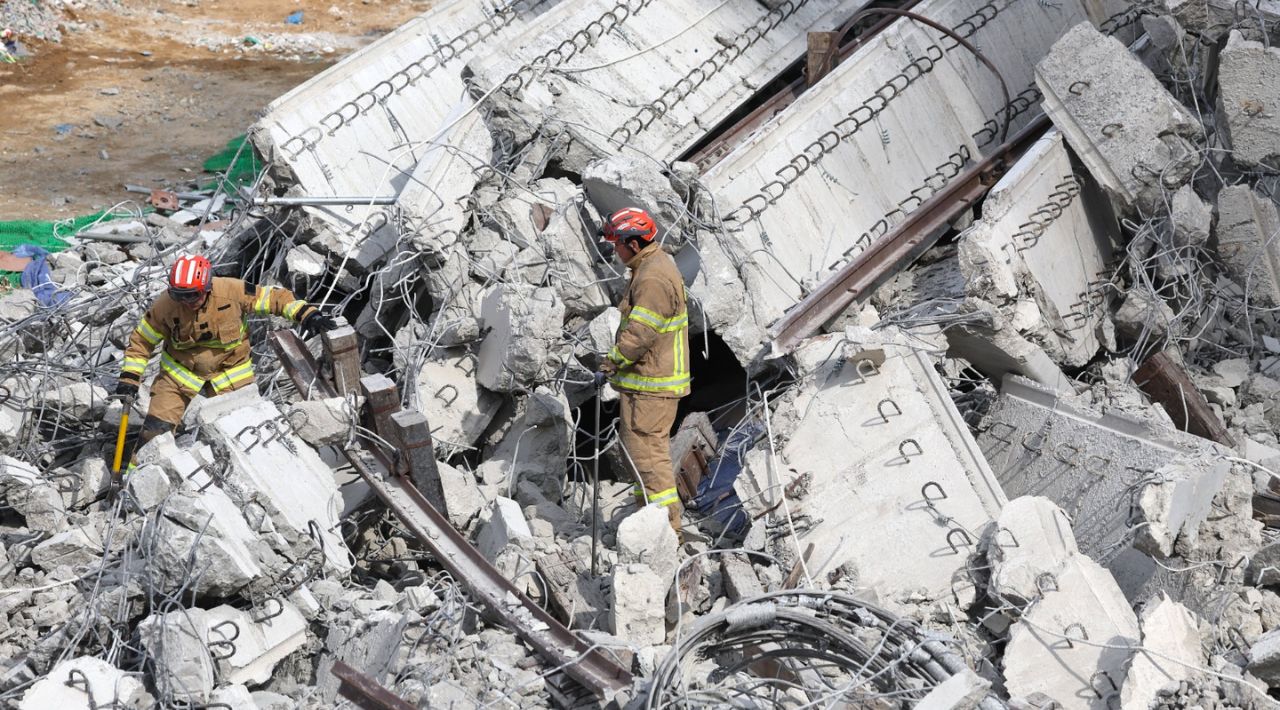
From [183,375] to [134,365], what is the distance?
0.26 meters

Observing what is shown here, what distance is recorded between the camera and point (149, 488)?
5.37 meters

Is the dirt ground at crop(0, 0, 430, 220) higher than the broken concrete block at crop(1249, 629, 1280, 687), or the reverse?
the dirt ground at crop(0, 0, 430, 220)

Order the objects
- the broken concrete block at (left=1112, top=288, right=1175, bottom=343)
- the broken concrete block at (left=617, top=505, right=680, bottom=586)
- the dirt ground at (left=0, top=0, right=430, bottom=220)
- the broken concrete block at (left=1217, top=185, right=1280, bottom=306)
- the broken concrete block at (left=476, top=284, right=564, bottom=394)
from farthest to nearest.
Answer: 1. the dirt ground at (left=0, top=0, right=430, bottom=220)
2. the broken concrete block at (left=1217, top=185, right=1280, bottom=306)
3. the broken concrete block at (left=1112, top=288, right=1175, bottom=343)
4. the broken concrete block at (left=476, top=284, right=564, bottom=394)
5. the broken concrete block at (left=617, top=505, right=680, bottom=586)

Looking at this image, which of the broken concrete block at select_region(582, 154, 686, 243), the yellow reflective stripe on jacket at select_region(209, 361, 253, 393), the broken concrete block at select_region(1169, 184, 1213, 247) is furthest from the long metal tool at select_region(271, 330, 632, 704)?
the broken concrete block at select_region(1169, 184, 1213, 247)

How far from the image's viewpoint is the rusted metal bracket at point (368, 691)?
436 cm

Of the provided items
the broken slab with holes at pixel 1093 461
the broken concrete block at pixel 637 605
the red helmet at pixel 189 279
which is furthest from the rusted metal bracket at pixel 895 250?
the red helmet at pixel 189 279

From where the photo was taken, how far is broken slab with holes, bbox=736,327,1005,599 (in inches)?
226

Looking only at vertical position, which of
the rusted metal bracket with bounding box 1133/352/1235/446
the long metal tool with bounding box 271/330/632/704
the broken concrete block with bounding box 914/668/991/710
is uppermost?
the long metal tool with bounding box 271/330/632/704

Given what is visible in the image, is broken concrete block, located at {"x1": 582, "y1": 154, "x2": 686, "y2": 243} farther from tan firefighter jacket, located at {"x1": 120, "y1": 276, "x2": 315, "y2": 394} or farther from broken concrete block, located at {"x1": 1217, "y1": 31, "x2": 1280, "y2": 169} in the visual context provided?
broken concrete block, located at {"x1": 1217, "y1": 31, "x2": 1280, "y2": 169}

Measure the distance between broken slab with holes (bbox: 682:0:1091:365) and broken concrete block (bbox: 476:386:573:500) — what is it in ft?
3.28

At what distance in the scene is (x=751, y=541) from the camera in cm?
591

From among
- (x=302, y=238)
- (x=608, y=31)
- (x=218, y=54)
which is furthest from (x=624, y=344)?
(x=218, y=54)

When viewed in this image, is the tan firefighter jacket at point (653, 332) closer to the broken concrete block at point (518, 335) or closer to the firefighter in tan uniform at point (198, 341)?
the broken concrete block at point (518, 335)

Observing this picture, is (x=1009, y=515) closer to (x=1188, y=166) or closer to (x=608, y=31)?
(x=1188, y=166)
